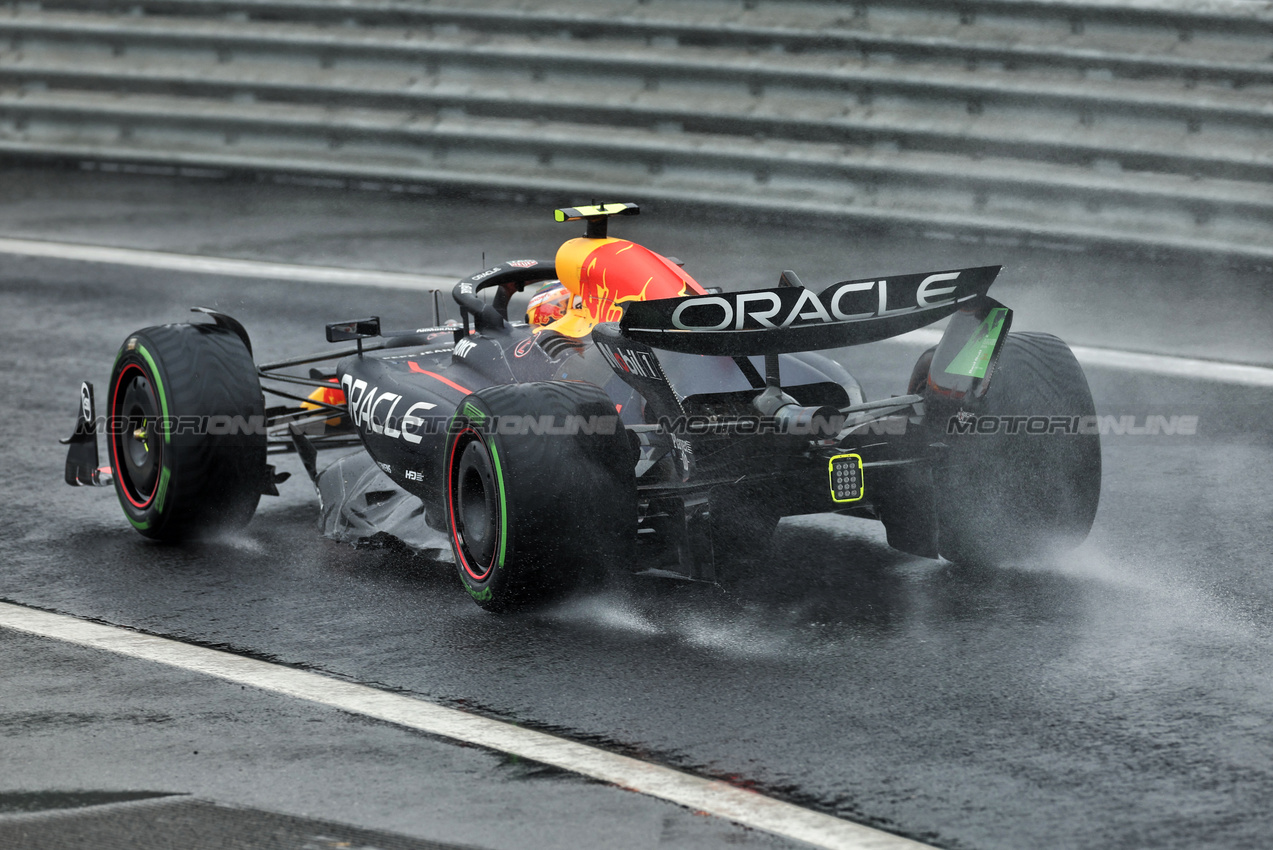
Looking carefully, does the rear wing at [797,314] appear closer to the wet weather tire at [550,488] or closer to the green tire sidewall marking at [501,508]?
the wet weather tire at [550,488]

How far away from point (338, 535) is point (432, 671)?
1.68m

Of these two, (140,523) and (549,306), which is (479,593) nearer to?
(549,306)

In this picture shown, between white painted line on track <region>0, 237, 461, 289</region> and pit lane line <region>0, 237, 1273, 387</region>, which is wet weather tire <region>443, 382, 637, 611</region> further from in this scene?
white painted line on track <region>0, 237, 461, 289</region>

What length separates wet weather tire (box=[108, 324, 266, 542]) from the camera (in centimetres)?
710

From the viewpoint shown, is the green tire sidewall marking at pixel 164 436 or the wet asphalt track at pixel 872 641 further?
the green tire sidewall marking at pixel 164 436

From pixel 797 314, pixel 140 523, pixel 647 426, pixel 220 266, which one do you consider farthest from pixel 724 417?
pixel 220 266

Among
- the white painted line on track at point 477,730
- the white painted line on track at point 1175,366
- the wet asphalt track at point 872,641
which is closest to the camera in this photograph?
the white painted line on track at point 477,730

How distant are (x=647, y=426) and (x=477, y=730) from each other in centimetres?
142

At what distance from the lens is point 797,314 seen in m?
5.88

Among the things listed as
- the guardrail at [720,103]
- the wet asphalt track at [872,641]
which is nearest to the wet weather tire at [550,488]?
the wet asphalt track at [872,641]

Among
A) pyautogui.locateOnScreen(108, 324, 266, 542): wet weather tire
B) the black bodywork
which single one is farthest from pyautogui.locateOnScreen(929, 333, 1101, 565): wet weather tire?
pyautogui.locateOnScreen(108, 324, 266, 542): wet weather tire

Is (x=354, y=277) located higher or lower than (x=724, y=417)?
higher

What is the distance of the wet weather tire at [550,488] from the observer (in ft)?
19.1

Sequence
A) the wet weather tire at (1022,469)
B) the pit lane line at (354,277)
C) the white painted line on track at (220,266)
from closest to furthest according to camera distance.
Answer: the wet weather tire at (1022,469), the pit lane line at (354,277), the white painted line on track at (220,266)
